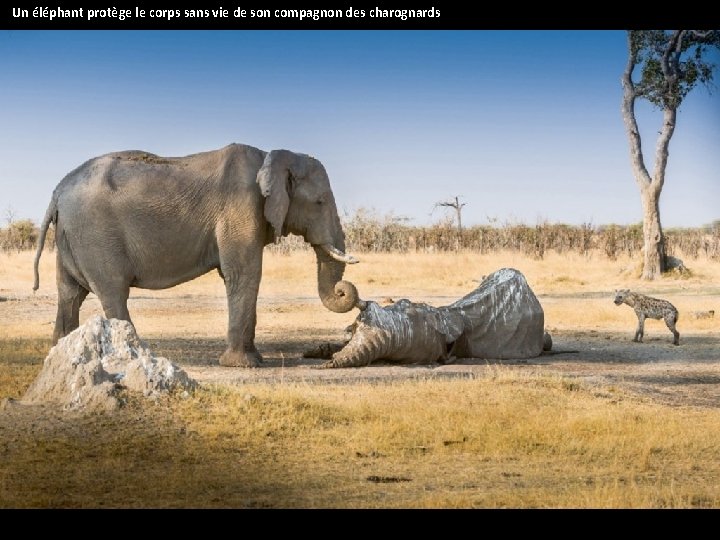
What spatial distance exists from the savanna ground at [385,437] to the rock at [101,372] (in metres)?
0.17

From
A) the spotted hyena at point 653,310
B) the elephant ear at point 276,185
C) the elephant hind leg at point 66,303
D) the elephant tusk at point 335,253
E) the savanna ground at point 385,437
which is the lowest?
the savanna ground at point 385,437

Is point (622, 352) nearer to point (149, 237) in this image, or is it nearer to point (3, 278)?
point (149, 237)

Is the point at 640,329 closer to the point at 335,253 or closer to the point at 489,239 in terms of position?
the point at 335,253

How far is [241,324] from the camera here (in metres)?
15.9

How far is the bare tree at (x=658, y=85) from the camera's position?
35375 mm

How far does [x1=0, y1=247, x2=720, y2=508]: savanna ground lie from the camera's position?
9.04 m

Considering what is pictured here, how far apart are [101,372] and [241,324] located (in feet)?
15.0

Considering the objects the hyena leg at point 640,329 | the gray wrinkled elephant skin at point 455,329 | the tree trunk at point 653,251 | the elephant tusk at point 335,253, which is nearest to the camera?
the gray wrinkled elephant skin at point 455,329

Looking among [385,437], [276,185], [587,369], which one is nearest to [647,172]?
[587,369]

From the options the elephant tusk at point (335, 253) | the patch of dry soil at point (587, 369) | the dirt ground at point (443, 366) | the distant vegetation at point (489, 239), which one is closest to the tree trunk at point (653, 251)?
the distant vegetation at point (489, 239)

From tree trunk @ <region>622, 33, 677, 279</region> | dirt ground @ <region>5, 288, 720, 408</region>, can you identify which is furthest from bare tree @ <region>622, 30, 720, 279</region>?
dirt ground @ <region>5, 288, 720, 408</region>

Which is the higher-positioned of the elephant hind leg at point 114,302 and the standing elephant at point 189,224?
the standing elephant at point 189,224

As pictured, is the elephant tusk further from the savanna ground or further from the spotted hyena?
the spotted hyena

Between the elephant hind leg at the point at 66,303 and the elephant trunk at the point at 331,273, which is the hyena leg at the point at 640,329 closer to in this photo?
the elephant trunk at the point at 331,273
